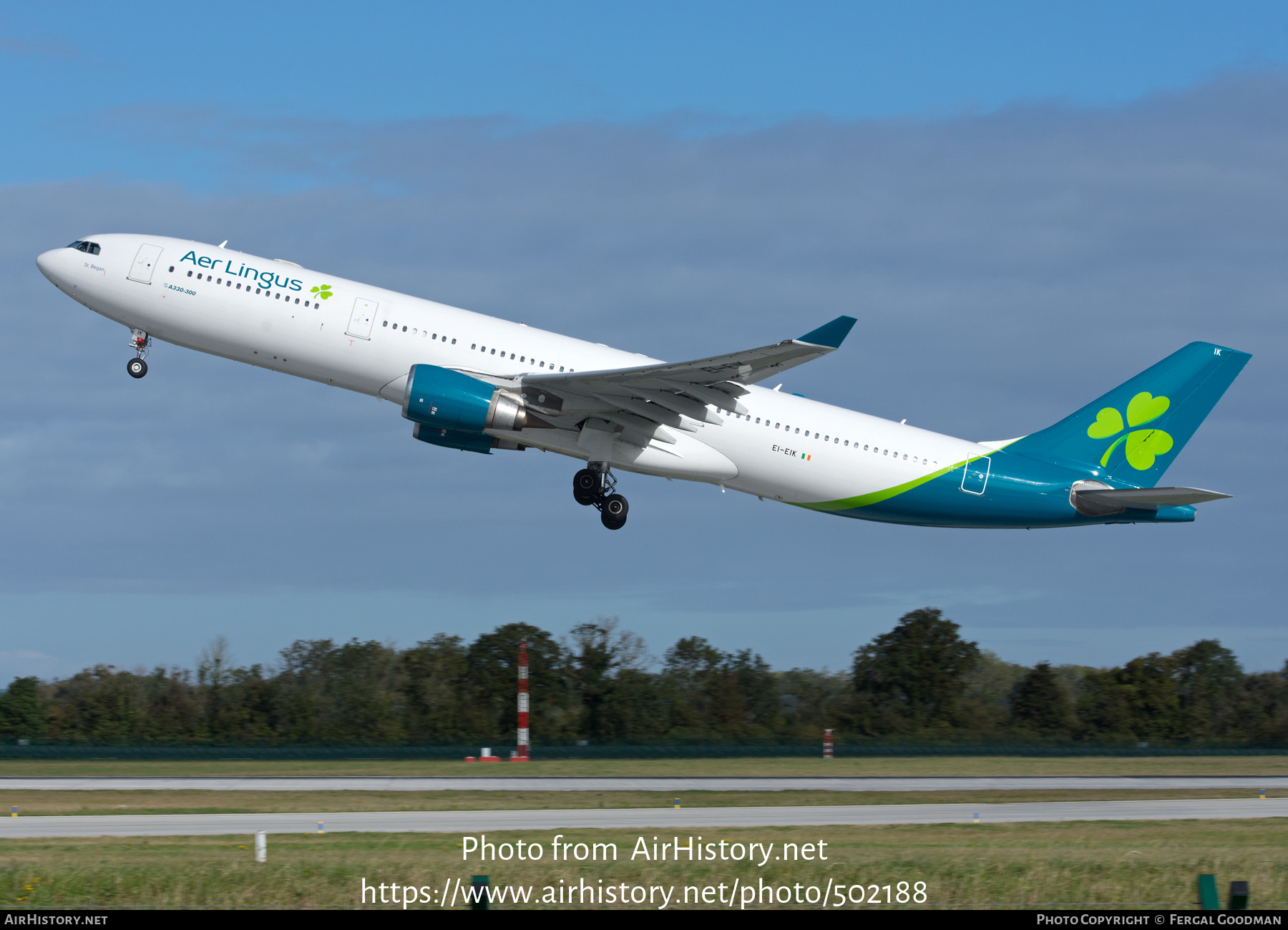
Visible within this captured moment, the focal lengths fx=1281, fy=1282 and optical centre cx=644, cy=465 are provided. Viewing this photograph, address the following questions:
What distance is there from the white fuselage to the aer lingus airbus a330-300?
4 centimetres

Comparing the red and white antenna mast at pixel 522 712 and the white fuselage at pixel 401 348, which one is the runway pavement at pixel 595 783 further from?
the white fuselage at pixel 401 348

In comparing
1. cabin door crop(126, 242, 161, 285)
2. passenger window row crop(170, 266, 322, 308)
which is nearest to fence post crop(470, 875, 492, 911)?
passenger window row crop(170, 266, 322, 308)

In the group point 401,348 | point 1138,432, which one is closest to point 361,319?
point 401,348

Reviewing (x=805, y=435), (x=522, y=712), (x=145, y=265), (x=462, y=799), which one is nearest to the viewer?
(x=462, y=799)

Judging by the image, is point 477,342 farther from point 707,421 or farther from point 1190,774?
point 1190,774

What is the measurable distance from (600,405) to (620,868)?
16.1m

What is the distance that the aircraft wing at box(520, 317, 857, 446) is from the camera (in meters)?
30.3

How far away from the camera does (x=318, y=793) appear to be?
3092 centimetres

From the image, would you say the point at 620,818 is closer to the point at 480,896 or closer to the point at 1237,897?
the point at 480,896

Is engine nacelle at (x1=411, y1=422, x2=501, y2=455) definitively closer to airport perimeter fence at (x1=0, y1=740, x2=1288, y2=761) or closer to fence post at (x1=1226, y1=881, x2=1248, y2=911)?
airport perimeter fence at (x1=0, y1=740, x2=1288, y2=761)

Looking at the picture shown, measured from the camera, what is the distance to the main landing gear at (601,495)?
3575 centimetres

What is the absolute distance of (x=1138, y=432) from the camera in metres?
38.7

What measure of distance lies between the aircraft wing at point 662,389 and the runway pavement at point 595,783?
9.39 metres

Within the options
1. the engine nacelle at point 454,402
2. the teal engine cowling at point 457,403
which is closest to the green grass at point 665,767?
the teal engine cowling at point 457,403
